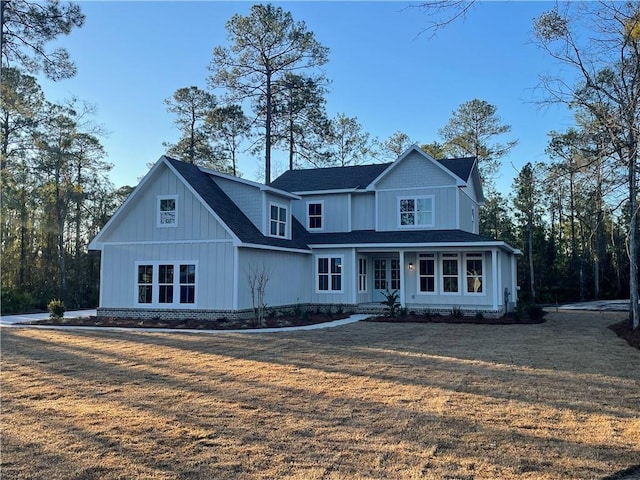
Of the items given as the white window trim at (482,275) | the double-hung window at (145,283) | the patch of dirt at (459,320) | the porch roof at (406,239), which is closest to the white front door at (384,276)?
the porch roof at (406,239)

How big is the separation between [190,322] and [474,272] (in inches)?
422

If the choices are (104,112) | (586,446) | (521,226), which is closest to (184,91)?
(104,112)

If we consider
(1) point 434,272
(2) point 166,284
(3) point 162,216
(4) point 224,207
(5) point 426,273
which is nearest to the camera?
(2) point 166,284

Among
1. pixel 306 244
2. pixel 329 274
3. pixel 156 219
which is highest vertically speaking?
pixel 156 219

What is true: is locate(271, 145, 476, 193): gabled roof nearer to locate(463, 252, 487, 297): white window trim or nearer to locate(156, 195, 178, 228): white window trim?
locate(463, 252, 487, 297): white window trim

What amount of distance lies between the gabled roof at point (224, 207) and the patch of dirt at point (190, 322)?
2.59 metres

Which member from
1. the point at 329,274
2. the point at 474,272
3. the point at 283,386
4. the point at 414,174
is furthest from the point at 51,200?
the point at 283,386

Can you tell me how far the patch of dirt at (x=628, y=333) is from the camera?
1183 centimetres

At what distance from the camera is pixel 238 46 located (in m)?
29.2

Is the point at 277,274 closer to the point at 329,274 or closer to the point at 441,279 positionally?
the point at 329,274

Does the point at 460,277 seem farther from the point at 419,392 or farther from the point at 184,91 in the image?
the point at 184,91

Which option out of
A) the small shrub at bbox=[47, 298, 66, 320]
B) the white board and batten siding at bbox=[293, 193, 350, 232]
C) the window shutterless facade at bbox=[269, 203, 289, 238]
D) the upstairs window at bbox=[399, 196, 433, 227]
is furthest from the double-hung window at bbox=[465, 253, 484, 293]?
the small shrub at bbox=[47, 298, 66, 320]

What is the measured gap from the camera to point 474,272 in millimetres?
19719

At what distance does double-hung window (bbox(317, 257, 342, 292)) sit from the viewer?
20.5 m
